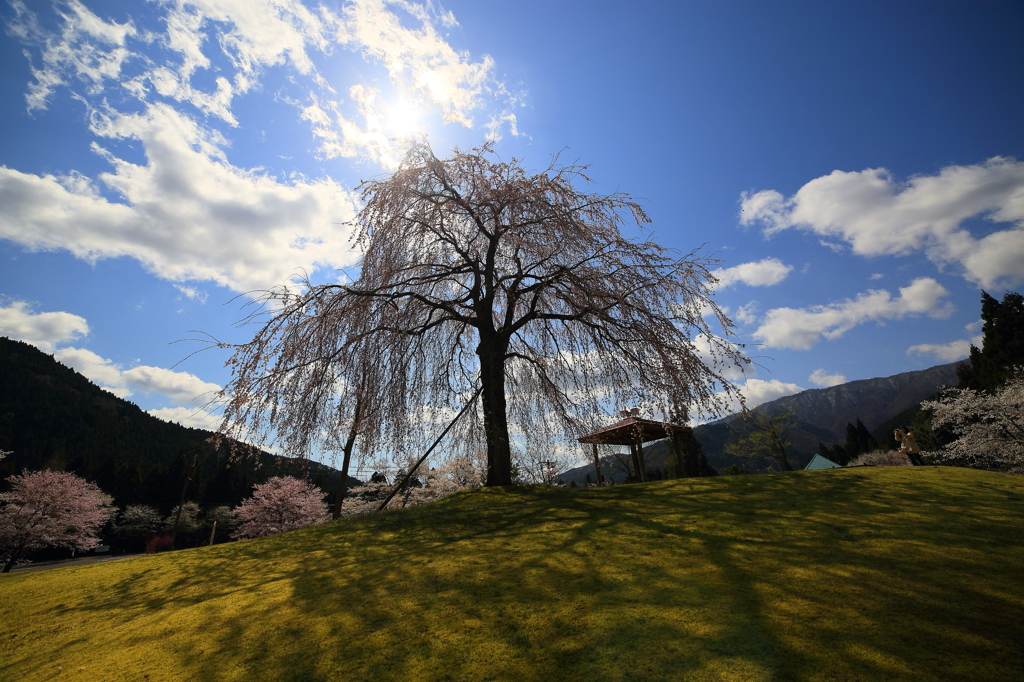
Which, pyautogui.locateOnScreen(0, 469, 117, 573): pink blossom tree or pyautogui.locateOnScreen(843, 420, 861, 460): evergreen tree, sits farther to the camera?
pyautogui.locateOnScreen(843, 420, 861, 460): evergreen tree

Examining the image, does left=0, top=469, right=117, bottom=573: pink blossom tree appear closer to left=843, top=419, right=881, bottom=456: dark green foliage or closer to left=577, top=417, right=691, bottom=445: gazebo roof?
left=577, top=417, right=691, bottom=445: gazebo roof

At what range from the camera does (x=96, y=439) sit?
62156 mm

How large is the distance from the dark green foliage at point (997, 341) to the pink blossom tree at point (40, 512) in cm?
5876

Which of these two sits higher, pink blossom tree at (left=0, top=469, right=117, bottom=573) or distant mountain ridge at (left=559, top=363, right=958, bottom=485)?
distant mountain ridge at (left=559, top=363, right=958, bottom=485)

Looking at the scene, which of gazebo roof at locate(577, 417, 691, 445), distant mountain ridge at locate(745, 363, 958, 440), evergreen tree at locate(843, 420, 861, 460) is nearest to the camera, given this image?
gazebo roof at locate(577, 417, 691, 445)

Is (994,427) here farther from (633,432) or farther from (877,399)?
(877,399)

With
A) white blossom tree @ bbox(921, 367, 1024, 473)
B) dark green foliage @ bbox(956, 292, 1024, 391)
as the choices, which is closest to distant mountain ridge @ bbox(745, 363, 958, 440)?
dark green foliage @ bbox(956, 292, 1024, 391)

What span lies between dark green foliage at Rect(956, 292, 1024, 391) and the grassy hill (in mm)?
38924

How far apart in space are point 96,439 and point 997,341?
3982 inches

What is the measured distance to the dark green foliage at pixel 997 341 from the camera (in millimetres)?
31438

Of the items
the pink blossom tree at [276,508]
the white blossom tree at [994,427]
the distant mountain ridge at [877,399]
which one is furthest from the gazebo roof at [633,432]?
the distant mountain ridge at [877,399]

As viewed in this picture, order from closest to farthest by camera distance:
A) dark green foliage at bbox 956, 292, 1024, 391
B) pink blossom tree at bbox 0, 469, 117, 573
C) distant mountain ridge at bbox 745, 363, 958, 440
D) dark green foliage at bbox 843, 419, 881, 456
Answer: pink blossom tree at bbox 0, 469, 117, 573, dark green foliage at bbox 956, 292, 1024, 391, dark green foliage at bbox 843, 419, 881, 456, distant mountain ridge at bbox 745, 363, 958, 440

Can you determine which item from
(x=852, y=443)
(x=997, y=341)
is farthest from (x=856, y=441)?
(x=997, y=341)

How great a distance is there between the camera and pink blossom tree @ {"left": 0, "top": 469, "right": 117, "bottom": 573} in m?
23.4
